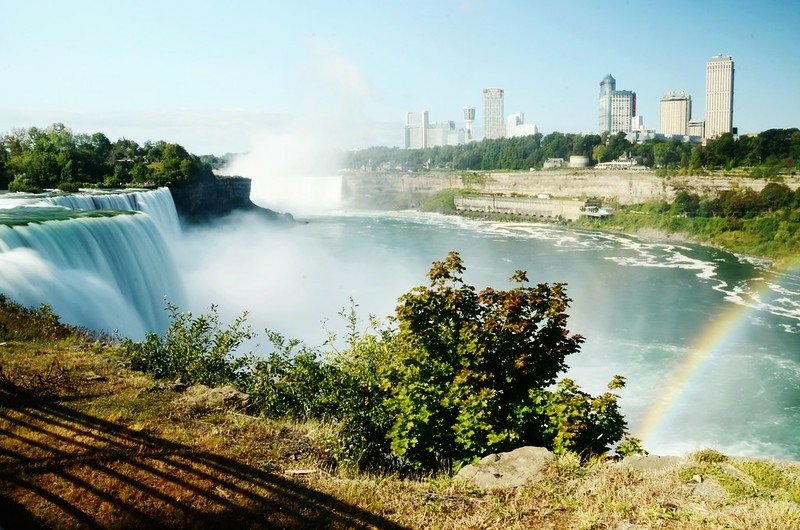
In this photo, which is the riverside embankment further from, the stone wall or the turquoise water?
the turquoise water

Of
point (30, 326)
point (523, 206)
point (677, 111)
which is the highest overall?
point (677, 111)

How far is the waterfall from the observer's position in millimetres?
21422

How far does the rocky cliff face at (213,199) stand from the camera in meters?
42.8

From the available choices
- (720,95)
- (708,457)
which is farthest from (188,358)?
(720,95)

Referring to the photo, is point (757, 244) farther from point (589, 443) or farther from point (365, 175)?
point (365, 175)

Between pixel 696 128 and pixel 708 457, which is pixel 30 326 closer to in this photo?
pixel 708 457

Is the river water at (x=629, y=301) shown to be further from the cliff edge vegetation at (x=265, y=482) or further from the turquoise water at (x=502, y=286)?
the cliff edge vegetation at (x=265, y=482)

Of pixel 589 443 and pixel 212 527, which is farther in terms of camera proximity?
pixel 589 443

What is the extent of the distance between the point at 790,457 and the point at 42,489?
576 inches

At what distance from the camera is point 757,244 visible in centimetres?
4300

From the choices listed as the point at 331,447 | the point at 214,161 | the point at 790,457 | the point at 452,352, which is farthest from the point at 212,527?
the point at 214,161

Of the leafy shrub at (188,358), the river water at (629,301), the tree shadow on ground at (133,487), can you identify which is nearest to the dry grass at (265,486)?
the tree shadow on ground at (133,487)

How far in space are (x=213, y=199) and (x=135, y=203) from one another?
2238 cm

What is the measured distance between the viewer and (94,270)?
1443cm
